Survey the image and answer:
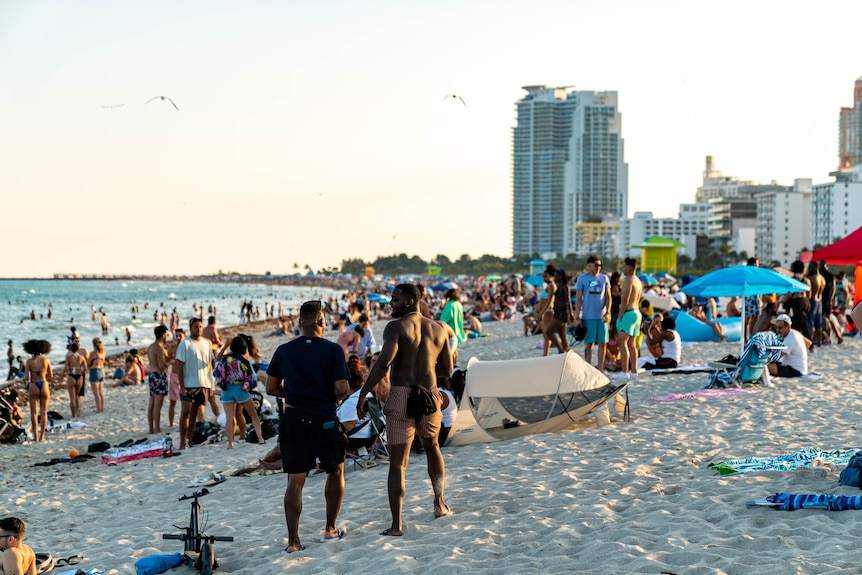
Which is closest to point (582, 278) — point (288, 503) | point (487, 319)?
point (288, 503)

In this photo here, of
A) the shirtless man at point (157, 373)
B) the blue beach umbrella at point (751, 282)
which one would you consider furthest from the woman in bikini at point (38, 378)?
the blue beach umbrella at point (751, 282)

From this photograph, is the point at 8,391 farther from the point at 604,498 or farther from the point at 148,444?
→ the point at 604,498

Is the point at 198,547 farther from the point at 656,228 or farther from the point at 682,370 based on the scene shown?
the point at 656,228

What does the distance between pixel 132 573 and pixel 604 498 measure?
120 inches

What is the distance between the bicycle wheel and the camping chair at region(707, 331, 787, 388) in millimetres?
6569

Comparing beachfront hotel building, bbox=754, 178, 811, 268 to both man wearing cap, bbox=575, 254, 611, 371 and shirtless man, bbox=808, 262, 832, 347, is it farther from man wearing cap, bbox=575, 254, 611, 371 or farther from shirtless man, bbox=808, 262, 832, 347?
man wearing cap, bbox=575, 254, 611, 371

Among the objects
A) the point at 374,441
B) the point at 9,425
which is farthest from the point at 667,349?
the point at 9,425

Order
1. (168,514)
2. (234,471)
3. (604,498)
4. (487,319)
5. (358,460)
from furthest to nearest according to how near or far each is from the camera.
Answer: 1. (487,319)
2. (234,471)
3. (358,460)
4. (168,514)
5. (604,498)

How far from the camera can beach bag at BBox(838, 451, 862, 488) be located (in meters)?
5.07

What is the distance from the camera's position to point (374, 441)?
7578 mm

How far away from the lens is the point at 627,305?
1057cm

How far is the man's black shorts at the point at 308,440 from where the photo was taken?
490 centimetres

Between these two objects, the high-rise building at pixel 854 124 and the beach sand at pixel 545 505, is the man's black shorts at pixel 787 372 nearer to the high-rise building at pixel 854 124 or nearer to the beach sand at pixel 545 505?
the beach sand at pixel 545 505

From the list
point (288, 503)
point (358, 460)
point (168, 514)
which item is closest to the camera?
Result: point (288, 503)
